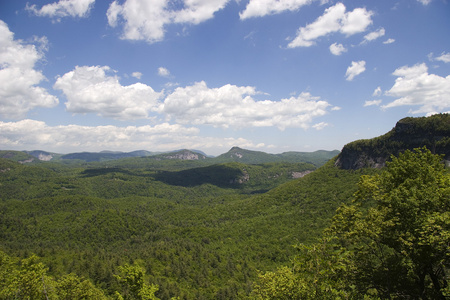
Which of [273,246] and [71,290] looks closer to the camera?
[71,290]

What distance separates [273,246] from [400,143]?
93.2 m

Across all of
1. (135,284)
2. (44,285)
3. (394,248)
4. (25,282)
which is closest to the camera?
(394,248)

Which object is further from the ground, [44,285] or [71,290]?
[44,285]

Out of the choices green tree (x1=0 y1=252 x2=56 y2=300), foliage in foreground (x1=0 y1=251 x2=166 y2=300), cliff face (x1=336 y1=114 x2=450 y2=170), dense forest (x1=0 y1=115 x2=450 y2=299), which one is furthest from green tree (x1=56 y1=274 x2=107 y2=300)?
cliff face (x1=336 y1=114 x2=450 y2=170)

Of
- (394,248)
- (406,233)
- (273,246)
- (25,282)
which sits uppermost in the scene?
(406,233)

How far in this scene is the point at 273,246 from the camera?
116 meters

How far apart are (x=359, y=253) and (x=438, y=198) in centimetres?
745

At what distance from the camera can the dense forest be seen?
16.5m

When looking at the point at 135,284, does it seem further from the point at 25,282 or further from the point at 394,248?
the point at 394,248

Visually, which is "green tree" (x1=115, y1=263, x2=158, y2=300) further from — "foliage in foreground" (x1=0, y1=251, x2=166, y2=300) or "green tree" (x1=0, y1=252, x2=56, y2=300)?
"green tree" (x1=0, y1=252, x2=56, y2=300)

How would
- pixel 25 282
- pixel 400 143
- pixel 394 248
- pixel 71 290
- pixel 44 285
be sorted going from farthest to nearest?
pixel 400 143 → pixel 71 290 → pixel 44 285 → pixel 25 282 → pixel 394 248

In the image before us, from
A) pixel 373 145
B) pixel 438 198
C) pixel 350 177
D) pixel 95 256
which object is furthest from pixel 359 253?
Result: pixel 373 145

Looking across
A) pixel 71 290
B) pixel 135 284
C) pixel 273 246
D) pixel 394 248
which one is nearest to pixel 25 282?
pixel 71 290

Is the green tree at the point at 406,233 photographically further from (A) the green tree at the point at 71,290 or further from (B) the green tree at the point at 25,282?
(A) the green tree at the point at 71,290
